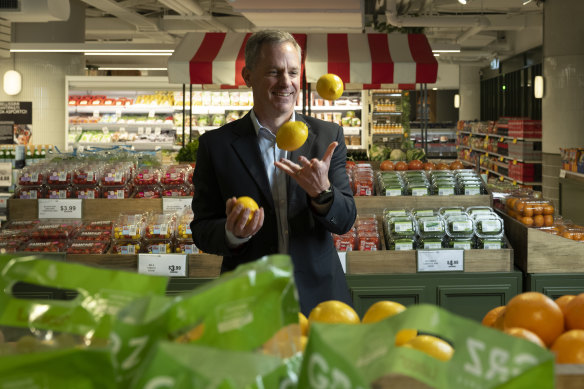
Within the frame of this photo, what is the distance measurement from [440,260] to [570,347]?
277 cm

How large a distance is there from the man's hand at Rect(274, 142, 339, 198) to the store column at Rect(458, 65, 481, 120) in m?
19.7

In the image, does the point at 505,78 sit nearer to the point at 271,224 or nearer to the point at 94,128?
the point at 94,128

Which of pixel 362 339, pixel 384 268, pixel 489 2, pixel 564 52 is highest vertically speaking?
pixel 489 2

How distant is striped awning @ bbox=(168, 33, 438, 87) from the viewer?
19.6 ft

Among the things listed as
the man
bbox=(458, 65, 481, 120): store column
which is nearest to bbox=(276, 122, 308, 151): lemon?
the man

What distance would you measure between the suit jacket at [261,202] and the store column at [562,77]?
959cm

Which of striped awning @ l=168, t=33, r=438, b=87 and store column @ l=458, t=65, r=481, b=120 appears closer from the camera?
striped awning @ l=168, t=33, r=438, b=87

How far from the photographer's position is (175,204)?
4383 millimetres

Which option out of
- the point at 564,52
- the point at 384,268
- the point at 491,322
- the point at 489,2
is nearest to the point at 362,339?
the point at 491,322

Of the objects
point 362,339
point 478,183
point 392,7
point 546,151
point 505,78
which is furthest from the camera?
point 505,78

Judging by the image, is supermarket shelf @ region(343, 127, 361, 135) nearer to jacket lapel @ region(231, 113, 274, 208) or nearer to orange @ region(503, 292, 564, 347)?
jacket lapel @ region(231, 113, 274, 208)

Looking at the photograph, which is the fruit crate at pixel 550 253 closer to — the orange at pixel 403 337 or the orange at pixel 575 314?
the orange at pixel 575 314

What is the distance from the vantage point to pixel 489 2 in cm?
1362

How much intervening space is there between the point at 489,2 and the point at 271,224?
1279cm
